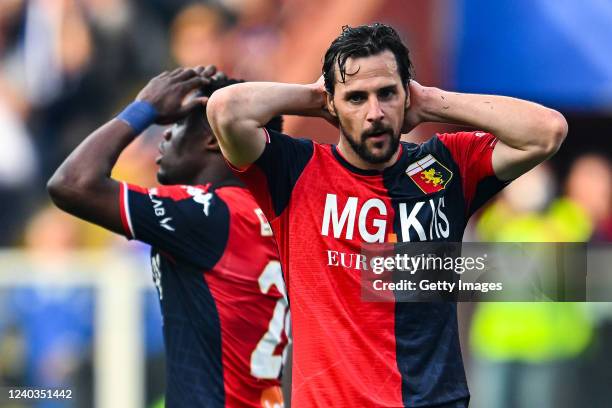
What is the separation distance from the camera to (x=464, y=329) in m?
10.1

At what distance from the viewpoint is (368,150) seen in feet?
15.3

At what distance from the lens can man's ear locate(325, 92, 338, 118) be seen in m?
4.77

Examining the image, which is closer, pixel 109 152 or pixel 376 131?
pixel 376 131

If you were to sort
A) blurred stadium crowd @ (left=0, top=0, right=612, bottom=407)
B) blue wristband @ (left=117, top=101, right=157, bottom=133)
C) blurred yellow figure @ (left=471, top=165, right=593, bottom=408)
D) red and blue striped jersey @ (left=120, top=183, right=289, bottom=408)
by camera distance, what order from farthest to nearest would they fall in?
blurred stadium crowd @ (left=0, top=0, right=612, bottom=407) < blurred yellow figure @ (left=471, top=165, right=593, bottom=408) < blue wristband @ (left=117, top=101, right=157, bottom=133) < red and blue striped jersey @ (left=120, top=183, right=289, bottom=408)

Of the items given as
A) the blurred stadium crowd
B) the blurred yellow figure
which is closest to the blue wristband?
the blurred yellow figure

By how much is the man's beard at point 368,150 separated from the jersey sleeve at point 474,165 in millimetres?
311

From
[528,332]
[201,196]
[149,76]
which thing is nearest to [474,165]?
[201,196]

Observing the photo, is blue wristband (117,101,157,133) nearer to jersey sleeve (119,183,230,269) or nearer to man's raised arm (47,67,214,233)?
man's raised arm (47,67,214,233)

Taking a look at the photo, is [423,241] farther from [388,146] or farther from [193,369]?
[193,369]

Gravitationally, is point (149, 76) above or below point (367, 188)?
above

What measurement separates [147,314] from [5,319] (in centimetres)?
115

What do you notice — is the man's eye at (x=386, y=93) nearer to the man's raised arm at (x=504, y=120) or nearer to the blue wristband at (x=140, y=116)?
the man's raised arm at (x=504, y=120)

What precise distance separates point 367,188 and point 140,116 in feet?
5.22

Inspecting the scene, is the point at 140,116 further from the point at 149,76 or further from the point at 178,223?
the point at 149,76
